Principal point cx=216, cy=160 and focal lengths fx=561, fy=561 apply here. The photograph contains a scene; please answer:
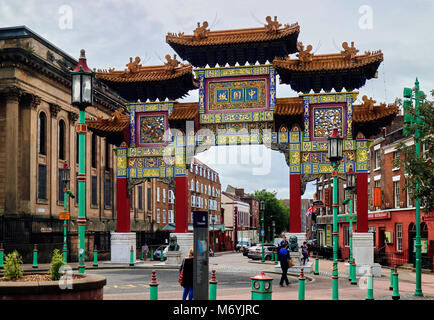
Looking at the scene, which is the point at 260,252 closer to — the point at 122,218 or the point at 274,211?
the point at 122,218

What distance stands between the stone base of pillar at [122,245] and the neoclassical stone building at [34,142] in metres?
5.98

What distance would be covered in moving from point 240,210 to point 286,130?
76050 millimetres

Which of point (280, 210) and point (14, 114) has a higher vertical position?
point (14, 114)

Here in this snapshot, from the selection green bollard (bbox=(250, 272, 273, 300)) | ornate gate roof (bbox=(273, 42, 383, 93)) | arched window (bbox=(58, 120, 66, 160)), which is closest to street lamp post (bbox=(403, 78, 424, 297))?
green bollard (bbox=(250, 272, 273, 300))

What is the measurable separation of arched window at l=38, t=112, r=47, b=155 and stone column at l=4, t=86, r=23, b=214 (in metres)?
2.76

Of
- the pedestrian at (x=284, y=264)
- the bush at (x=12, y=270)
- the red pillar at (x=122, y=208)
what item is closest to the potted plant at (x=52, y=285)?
the bush at (x=12, y=270)

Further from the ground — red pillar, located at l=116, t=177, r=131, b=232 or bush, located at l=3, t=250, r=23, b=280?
red pillar, located at l=116, t=177, r=131, b=232

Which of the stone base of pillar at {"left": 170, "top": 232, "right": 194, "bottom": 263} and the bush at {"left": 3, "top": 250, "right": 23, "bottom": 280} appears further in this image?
the stone base of pillar at {"left": 170, "top": 232, "right": 194, "bottom": 263}

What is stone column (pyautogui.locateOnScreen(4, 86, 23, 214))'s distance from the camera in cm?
3831

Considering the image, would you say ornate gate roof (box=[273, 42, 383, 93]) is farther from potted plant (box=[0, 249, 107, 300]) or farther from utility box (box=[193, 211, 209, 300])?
potted plant (box=[0, 249, 107, 300])
